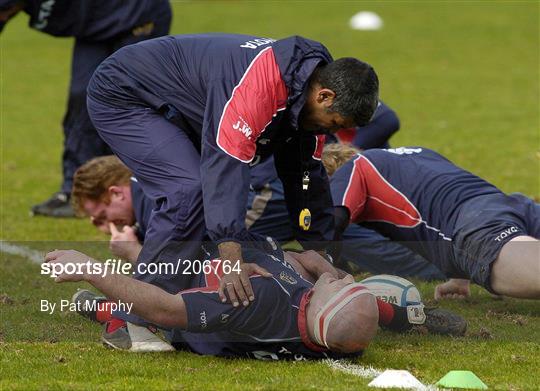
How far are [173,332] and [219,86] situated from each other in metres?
1.21

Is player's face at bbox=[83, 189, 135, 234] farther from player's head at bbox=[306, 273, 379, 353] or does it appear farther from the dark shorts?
player's head at bbox=[306, 273, 379, 353]

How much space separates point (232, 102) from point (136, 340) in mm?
1215

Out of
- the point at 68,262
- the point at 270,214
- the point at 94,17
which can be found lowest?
the point at 270,214

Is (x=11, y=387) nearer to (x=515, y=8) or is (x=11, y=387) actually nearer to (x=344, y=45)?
(x=344, y=45)

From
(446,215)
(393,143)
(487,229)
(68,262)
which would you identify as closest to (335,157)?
(446,215)

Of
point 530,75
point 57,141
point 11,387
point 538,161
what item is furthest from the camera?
point 530,75

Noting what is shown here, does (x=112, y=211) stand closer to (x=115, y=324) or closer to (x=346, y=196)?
(x=346, y=196)

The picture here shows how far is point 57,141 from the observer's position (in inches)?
520

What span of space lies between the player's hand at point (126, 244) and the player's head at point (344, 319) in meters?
2.07

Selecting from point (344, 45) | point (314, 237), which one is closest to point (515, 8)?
point (344, 45)

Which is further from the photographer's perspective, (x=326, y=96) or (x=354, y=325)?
(x=326, y=96)

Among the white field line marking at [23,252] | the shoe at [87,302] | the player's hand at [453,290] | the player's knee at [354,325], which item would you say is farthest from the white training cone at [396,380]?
the white field line marking at [23,252]

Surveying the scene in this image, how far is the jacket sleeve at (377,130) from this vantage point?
814 centimetres

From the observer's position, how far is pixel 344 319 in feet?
15.5
